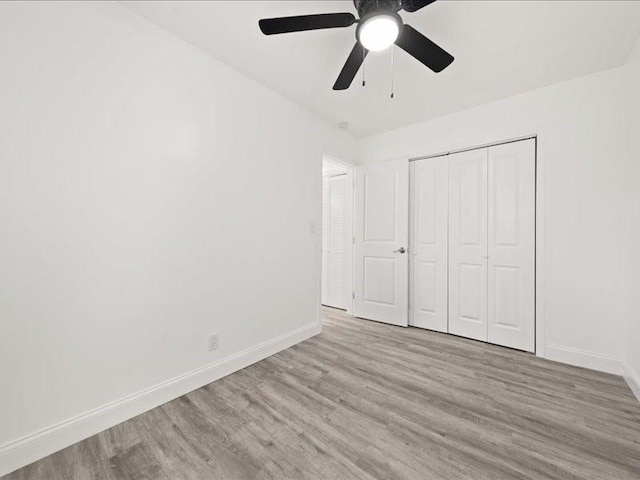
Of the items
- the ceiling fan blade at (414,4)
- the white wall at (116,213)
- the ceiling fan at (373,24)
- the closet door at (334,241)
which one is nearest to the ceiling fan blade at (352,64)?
the ceiling fan at (373,24)

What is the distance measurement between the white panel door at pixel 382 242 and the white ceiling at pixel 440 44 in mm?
1027

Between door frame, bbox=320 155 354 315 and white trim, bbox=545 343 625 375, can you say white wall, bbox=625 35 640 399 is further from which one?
door frame, bbox=320 155 354 315

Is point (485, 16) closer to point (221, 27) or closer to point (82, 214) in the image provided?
point (221, 27)

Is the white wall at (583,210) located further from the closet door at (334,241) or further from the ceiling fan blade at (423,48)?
the closet door at (334,241)

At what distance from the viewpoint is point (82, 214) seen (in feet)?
5.41

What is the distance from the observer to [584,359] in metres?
2.50

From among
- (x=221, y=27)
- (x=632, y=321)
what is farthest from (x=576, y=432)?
(x=221, y=27)

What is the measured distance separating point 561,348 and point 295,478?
8.83 ft

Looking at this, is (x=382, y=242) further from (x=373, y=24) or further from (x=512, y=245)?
(x=373, y=24)

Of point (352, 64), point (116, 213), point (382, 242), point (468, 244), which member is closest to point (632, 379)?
point (468, 244)

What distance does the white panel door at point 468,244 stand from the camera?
10.2ft

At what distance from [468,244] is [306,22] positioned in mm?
2768

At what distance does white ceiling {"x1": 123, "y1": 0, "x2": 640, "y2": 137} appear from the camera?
70.5 inches

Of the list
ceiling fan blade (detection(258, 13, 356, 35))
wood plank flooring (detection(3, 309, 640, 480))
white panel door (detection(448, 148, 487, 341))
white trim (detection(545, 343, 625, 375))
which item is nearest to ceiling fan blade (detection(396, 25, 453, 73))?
ceiling fan blade (detection(258, 13, 356, 35))
